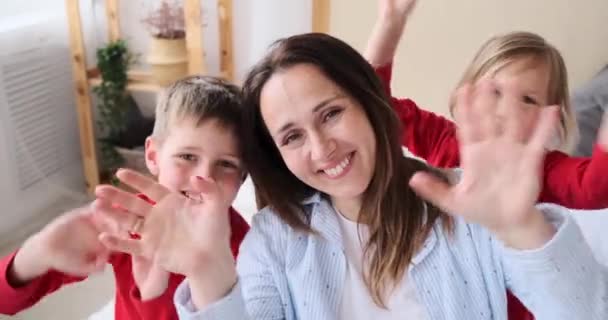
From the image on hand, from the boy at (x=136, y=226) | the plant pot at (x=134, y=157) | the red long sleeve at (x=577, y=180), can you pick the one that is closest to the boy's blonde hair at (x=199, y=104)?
the boy at (x=136, y=226)

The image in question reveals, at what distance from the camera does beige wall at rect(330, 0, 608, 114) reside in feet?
6.86

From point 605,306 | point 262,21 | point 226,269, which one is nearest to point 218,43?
point 262,21

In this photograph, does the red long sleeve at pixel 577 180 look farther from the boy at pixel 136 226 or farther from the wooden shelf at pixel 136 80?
the wooden shelf at pixel 136 80

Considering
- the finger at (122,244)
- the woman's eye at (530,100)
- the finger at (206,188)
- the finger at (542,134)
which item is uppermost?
the finger at (542,134)

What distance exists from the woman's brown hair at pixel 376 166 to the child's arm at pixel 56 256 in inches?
12.2

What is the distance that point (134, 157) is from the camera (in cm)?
288

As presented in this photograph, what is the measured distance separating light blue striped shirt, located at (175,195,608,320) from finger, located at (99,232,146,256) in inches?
3.2

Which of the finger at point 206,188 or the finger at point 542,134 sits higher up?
the finger at point 542,134

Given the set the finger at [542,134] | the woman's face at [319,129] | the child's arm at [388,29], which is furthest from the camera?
the child's arm at [388,29]

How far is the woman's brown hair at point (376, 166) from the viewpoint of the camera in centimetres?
104

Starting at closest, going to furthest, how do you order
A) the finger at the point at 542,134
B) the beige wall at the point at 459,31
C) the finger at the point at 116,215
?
the finger at the point at 542,134
the finger at the point at 116,215
the beige wall at the point at 459,31

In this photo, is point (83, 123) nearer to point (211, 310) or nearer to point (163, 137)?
point (163, 137)

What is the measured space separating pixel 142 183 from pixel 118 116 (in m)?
1.99

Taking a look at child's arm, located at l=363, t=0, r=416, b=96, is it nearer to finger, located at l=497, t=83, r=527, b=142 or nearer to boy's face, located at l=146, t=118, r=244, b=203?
boy's face, located at l=146, t=118, r=244, b=203
